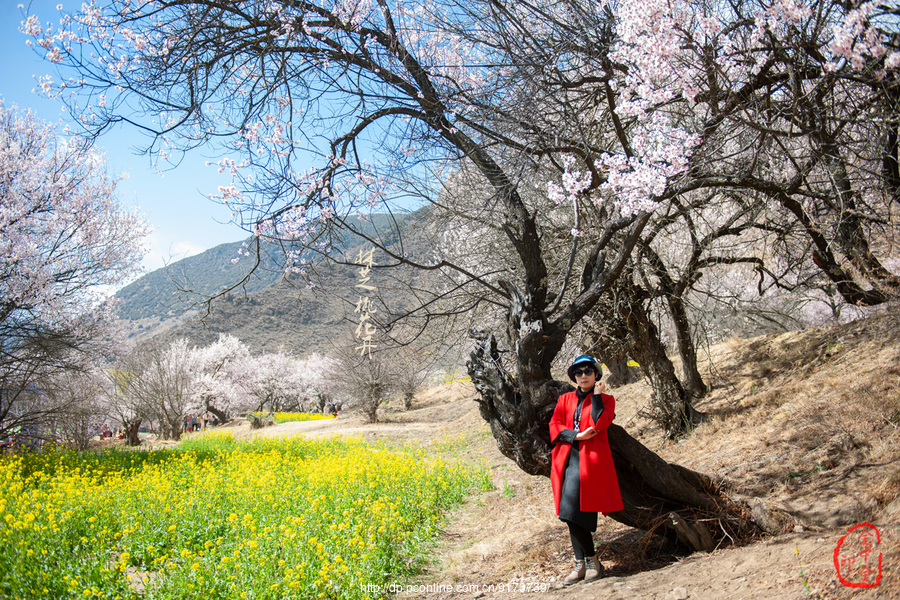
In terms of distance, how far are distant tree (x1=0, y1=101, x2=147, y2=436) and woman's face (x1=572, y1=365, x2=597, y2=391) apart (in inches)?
393

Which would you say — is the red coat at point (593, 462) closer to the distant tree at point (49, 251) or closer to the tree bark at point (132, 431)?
the distant tree at point (49, 251)

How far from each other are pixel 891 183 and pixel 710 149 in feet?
7.60

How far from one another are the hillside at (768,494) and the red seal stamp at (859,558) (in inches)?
1.6

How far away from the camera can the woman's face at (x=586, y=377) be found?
12.1 ft

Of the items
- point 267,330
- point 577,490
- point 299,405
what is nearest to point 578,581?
point 577,490

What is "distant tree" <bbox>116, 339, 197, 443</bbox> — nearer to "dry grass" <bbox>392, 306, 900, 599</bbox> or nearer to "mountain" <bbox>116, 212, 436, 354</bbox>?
"mountain" <bbox>116, 212, 436, 354</bbox>

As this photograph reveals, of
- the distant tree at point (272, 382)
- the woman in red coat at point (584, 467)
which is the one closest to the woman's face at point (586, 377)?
the woman in red coat at point (584, 467)

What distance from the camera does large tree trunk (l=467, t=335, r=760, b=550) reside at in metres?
3.61

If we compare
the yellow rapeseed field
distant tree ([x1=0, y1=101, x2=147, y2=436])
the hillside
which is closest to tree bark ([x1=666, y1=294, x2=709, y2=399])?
the hillside

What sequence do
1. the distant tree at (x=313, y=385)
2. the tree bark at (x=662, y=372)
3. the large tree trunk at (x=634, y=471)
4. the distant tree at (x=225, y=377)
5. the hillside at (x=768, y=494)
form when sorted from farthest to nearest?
1. the distant tree at (x=313, y=385)
2. the distant tree at (x=225, y=377)
3. the tree bark at (x=662, y=372)
4. the large tree trunk at (x=634, y=471)
5. the hillside at (x=768, y=494)

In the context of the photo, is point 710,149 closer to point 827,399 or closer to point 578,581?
point 827,399

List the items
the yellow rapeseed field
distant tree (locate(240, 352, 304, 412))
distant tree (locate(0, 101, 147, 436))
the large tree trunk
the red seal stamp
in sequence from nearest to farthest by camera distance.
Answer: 1. the red seal stamp
2. the yellow rapeseed field
3. the large tree trunk
4. distant tree (locate(0, 101, 147, 436))
5. distant tree (locate(240, 352, 304, 412))

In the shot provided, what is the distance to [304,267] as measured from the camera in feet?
16.7

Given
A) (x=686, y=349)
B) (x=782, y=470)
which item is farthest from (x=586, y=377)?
(x=686, y=349)
